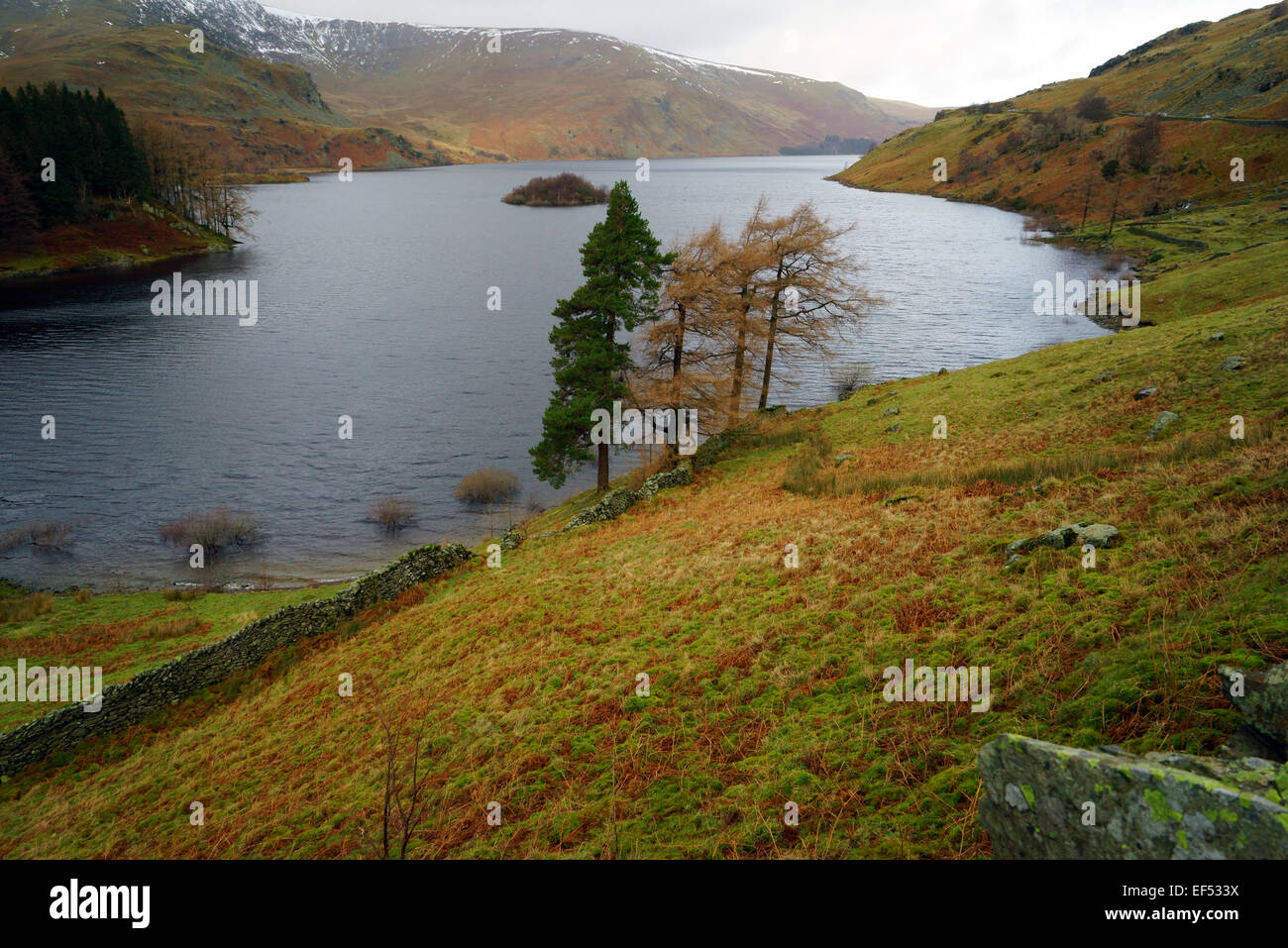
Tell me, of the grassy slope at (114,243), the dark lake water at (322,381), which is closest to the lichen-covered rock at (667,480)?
the dark lake water at (322,381)

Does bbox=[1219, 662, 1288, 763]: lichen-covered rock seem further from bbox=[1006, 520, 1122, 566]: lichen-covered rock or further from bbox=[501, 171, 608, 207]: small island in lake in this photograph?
bbox=[501, 171, 608, 207]: small island in lake

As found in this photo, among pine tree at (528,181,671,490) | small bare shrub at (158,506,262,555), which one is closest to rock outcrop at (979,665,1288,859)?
pine tree at (528,181,671,490)

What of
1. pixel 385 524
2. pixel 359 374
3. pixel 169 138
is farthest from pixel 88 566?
pixel 169 138

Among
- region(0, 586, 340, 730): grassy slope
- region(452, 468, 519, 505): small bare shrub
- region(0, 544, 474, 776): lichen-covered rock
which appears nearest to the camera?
→ region(0, 544, 474, 776): lichen-covered rock

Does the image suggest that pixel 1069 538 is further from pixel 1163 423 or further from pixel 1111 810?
pixel 1163 423

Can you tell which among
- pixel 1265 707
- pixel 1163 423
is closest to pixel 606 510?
pixel 1163 423

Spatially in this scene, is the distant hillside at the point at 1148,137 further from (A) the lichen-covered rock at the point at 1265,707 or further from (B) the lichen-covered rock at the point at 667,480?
(A) the lichen-covered rock at the point at 1265,707

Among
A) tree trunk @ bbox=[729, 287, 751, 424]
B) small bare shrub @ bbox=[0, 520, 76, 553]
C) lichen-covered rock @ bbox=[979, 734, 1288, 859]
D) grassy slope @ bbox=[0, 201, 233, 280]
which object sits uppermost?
grassy slope @ bbox=[0, 201, 233, 280]

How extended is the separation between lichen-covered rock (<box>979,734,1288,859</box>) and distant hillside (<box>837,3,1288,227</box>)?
366 ft

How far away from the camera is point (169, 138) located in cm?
11438

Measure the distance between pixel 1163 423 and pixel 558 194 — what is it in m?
187

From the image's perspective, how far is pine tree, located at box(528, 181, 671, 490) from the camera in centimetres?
3073

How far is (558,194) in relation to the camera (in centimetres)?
18400

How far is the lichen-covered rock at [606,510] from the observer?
27.2 metres
